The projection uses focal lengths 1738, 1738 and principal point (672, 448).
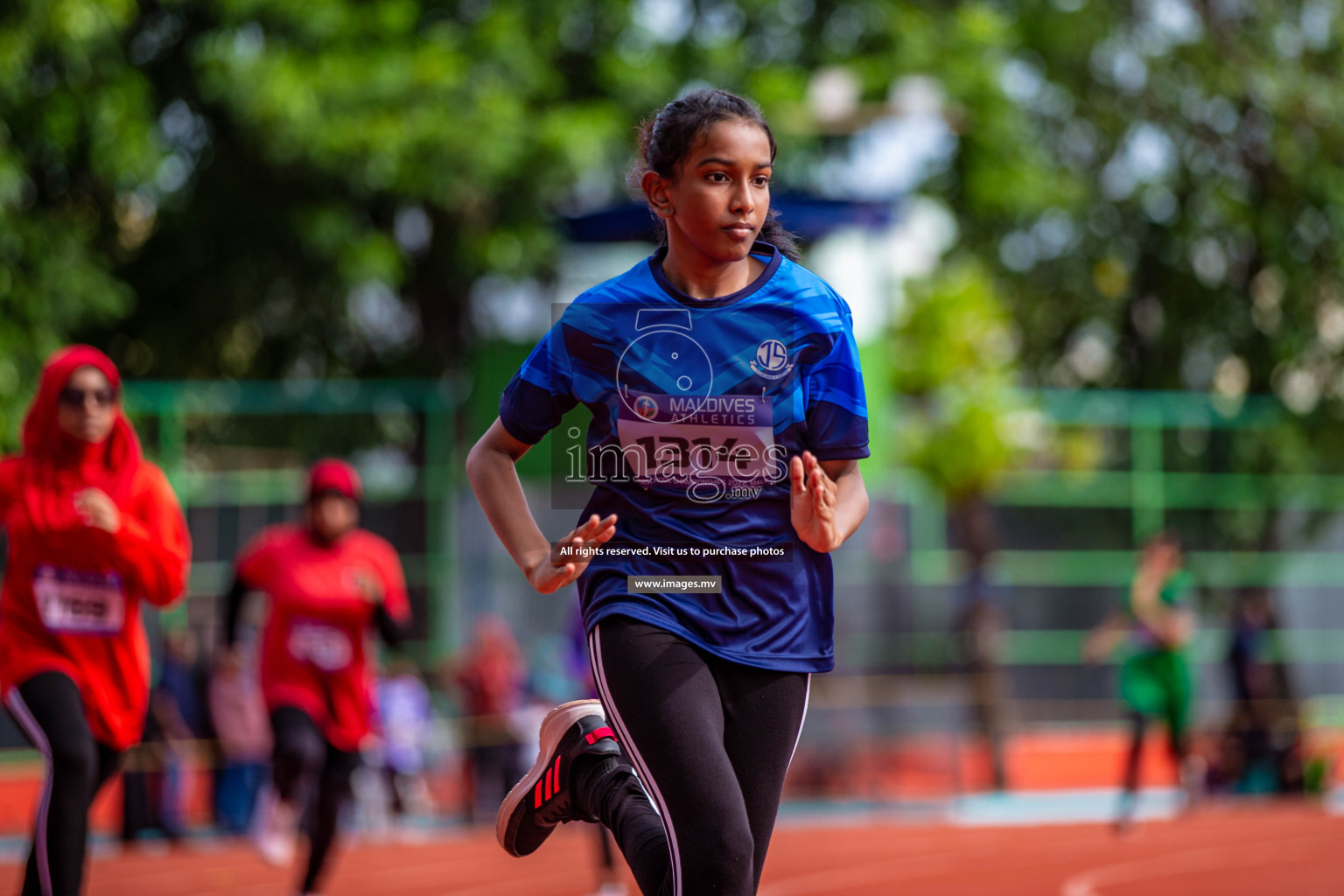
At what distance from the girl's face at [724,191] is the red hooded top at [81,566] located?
2800 millimetres

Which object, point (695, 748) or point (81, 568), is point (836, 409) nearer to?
point (695, 748)

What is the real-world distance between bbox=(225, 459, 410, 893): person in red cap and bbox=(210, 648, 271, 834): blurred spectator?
5.44m

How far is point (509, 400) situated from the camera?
12.6 ft

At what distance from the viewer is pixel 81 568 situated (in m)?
5.72

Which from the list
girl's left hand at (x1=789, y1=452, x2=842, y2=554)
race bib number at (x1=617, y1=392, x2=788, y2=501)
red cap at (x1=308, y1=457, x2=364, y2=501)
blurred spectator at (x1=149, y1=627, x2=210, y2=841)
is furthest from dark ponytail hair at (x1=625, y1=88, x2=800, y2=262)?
blurred spectator at (x1=149, y1=627, x2=210, y2=841)

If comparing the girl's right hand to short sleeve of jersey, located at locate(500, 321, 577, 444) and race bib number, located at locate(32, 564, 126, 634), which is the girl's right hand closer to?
short sleeve of jersey, located at locate(500, 321, 577, 444)

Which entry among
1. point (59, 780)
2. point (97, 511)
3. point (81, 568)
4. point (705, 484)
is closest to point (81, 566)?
point (81, 568)

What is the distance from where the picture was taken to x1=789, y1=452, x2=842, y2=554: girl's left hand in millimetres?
3553

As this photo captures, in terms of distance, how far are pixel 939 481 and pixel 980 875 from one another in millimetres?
8571

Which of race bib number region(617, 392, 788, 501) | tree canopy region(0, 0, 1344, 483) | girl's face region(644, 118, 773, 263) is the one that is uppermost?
tree canopy region(0, 0, 1344, 483)

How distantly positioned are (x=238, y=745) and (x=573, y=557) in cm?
1038

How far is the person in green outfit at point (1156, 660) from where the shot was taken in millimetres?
11914

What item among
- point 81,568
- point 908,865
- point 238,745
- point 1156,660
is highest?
point 81,568

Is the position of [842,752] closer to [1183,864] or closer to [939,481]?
[939,481]
